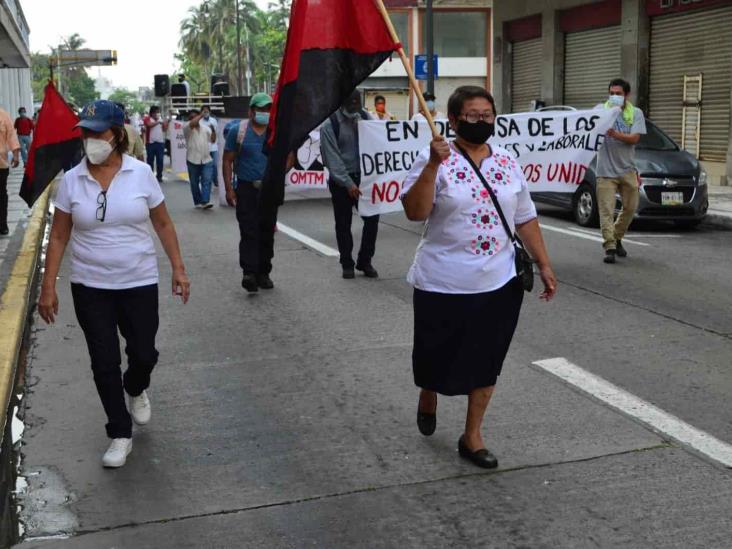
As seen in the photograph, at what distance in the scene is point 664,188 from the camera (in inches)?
552

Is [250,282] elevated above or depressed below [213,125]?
below

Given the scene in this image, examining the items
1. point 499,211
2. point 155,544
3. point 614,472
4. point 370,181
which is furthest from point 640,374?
point 370,181

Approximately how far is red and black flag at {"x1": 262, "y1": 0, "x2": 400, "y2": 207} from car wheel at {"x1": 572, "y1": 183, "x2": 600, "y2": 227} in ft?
32.4

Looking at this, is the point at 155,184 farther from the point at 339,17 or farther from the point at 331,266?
the point at 331,266

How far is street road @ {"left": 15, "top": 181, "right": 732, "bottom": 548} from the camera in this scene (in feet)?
13.9

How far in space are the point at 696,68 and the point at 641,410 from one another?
18.2 meters

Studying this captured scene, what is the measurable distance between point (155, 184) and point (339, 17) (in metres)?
1.22

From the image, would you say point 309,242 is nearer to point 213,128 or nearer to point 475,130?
point 213,128

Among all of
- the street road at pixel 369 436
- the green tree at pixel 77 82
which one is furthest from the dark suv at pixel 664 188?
the green tree at pixel 77 82

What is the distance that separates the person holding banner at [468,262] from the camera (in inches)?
183

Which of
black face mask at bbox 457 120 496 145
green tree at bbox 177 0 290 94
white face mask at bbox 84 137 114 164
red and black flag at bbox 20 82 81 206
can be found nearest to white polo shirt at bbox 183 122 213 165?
red and black flag at bbox 20 82 81 206

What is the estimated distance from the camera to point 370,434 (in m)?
5.43

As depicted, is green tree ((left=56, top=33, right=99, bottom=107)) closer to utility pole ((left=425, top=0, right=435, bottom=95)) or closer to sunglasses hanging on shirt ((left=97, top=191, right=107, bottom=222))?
utility pole ((left=425, top=0, right=435, bottom=95))

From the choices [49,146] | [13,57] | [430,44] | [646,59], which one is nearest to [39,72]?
[13,57]
